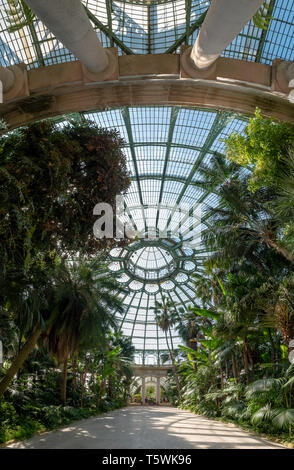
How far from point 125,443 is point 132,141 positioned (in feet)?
59.3

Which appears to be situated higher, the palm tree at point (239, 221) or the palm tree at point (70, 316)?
the palm tree at point (239, 221)

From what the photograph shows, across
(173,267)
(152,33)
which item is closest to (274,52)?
(152,33)

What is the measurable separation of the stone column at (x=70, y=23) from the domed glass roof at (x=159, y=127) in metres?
0.74

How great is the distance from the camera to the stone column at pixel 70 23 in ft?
11.8

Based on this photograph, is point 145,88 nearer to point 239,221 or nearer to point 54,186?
point 54,186

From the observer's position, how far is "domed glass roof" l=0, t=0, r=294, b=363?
447 inches

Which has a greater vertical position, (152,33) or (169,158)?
(169,158)

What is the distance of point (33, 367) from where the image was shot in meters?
21.1

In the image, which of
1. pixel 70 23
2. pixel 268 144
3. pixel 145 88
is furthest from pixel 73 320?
pixel 70 23

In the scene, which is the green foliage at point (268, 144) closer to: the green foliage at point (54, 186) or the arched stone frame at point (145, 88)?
the arched stone frame at point (145, 88)

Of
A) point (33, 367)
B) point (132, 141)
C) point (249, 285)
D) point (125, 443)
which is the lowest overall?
point (125, 443)

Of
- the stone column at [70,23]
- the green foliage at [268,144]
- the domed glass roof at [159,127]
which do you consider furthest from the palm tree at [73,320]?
the stone column at [70,23]
